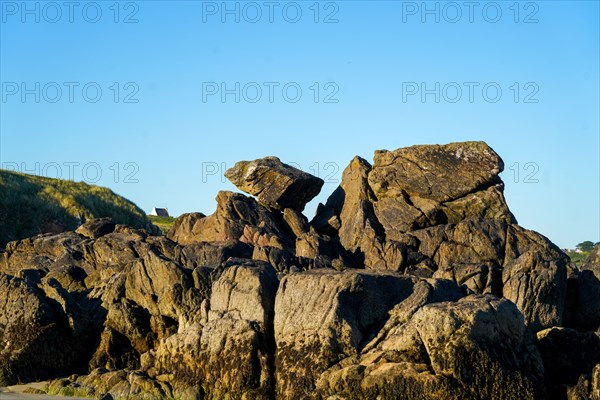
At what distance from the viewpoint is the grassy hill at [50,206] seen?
5619 centimetres

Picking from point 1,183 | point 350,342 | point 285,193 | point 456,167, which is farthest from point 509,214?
point 1,183

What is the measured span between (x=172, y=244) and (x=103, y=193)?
3223 centimetres

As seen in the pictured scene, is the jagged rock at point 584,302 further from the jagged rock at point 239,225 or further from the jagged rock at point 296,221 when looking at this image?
the jagged rock at point 296,221

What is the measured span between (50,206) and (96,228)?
1766 centimetres

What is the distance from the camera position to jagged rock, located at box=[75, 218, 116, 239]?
138 feet

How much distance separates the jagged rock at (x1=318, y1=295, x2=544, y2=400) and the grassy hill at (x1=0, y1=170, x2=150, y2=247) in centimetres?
3540

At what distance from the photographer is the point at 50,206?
5916cm

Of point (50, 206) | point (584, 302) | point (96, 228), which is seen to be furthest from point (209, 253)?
point (50, 206)

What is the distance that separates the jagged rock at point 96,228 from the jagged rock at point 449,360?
22.5 meters

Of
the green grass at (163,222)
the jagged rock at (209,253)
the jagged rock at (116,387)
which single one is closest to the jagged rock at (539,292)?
the jagged rock at (209,253)

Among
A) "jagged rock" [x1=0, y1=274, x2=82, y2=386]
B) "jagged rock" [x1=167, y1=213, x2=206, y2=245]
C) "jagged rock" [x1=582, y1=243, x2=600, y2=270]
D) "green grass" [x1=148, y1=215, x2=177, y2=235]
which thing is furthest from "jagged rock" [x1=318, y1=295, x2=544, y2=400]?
"green grass" [x1=148, y1=215, x2=177, y2=235]

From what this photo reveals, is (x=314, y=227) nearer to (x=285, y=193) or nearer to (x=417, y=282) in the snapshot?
(x=285, y=193)

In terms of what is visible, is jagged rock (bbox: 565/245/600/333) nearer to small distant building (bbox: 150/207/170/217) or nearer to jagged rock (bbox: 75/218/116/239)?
jagged rock (bbox: 75/218/116/239)

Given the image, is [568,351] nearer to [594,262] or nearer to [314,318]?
[314,318]
